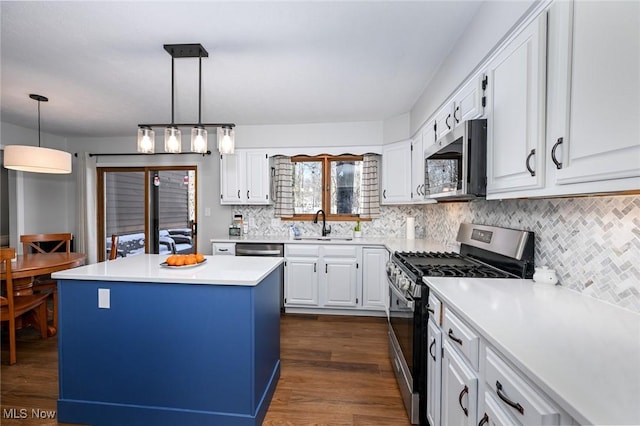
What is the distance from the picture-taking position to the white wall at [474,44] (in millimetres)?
1372

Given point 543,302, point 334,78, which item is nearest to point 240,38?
point 334,78

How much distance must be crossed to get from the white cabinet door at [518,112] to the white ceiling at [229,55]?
1.89ft

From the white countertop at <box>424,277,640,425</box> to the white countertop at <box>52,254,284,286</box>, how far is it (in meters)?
1.11

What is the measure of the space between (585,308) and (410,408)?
3.78 ft

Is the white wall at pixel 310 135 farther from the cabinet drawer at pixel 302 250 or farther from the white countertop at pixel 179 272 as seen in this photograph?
the white countertop at pixel 179 272

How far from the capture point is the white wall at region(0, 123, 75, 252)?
4.08m

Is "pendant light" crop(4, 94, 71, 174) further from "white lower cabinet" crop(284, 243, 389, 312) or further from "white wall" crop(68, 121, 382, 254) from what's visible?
"white lower cabinet" crop(284, 243, 389, 312)

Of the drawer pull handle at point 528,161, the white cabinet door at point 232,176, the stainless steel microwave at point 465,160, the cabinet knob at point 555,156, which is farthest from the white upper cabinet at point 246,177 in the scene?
the cabinet knob at point 555,156

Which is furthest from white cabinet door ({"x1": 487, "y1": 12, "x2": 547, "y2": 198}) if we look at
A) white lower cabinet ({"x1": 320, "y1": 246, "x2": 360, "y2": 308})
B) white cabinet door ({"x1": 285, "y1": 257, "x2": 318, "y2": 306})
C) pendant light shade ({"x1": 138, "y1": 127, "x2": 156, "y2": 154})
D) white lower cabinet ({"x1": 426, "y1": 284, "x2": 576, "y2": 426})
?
white cabinet door ({"x1": 285, "y1": 257, "x2": 318, "y2": 306})

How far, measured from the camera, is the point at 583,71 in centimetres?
96

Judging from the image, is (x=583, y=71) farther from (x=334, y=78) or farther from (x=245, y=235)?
(x=245, y=235)

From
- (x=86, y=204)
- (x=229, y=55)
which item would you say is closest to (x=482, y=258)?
(x=229, y=55)

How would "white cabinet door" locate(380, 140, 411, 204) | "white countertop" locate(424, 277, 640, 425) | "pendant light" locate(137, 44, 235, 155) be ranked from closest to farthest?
"white countertop" locate(424, 277, 640, 425) → "pendant light" locate(137, 44, 235, 155) → "white cabinet door" locate(380, 140, 411, 204)

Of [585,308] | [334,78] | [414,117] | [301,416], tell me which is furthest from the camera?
[414,117]
